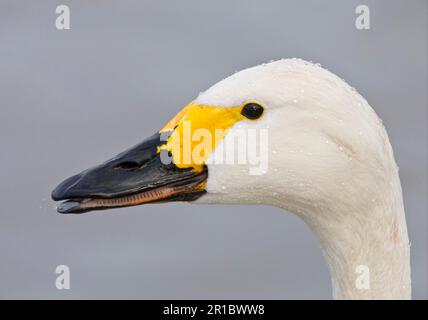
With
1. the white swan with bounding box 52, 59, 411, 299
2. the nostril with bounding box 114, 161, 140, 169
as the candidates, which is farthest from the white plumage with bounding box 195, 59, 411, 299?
the nostril with bounding box 114, 161, 140, 169

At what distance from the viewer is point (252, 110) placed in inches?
243

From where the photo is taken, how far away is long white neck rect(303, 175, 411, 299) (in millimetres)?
6203

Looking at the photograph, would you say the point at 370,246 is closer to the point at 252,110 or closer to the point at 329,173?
the point at 329,173

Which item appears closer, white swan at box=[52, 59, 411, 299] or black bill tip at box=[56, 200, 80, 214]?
white swan at box=[52, 59, 411, 299]

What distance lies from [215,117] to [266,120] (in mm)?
251

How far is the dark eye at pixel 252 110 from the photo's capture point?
6164mm

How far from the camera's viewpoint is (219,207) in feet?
38.5

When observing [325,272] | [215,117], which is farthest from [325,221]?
[325,272]

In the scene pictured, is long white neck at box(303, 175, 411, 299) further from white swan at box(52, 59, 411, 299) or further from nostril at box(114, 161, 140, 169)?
nostril at box(114, 161, 140, 169)

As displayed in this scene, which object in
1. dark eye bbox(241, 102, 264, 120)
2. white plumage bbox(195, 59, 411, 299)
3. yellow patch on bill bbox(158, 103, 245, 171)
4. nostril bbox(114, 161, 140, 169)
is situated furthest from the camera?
nostril bbox(114, 161, 140, 169)

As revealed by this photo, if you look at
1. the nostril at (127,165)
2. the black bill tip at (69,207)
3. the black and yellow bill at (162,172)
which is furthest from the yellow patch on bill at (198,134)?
the black bill tip at (69,207)

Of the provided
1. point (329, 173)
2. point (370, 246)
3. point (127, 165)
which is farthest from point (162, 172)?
point (370, 246)

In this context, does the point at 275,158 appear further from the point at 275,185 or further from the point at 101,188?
the point at 101,188

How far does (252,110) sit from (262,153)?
8.5 inches
